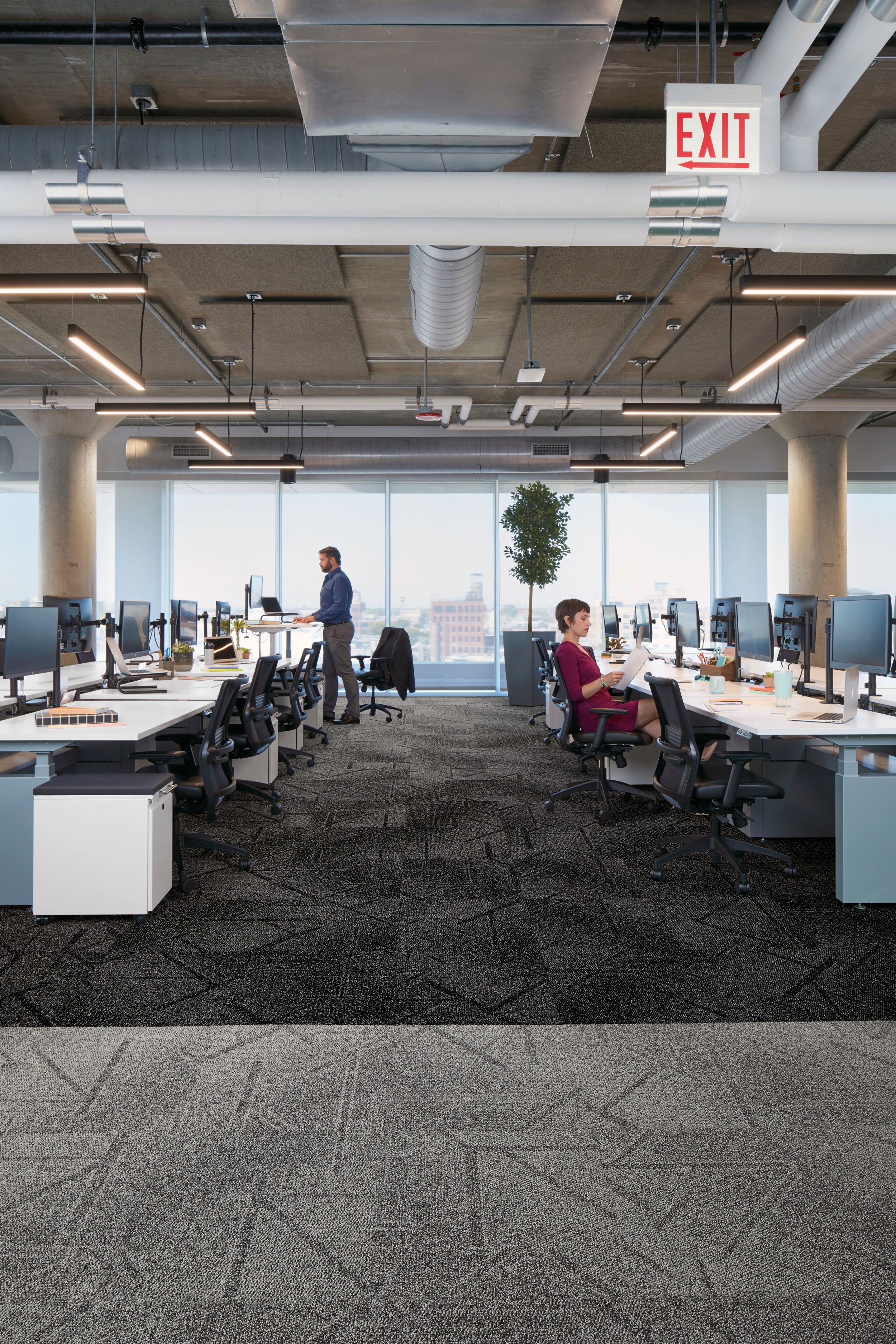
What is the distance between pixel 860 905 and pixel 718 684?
1.72 m

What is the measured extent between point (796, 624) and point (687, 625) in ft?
8.17

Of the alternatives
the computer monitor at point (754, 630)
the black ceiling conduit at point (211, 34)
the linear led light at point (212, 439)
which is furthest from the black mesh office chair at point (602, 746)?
the linear led light at point (212, 439)

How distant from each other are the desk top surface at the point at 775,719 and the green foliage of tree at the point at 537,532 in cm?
522

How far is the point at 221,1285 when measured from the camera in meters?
1.73

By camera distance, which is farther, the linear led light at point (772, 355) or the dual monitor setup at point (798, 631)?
the linear led light at point (772, 355)

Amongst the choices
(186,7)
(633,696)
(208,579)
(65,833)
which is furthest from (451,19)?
(208,579)

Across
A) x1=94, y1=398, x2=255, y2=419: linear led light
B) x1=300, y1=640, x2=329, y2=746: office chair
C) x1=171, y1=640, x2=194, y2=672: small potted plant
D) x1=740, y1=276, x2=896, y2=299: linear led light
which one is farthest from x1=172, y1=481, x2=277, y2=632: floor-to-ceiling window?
x1=740, y1=276, x2=896, y2=299: linear led light

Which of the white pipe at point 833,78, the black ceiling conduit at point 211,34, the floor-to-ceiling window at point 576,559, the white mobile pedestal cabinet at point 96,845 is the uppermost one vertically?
the black ceiling conduit at point 211,34

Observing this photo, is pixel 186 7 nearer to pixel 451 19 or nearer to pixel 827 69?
pixel 451 19

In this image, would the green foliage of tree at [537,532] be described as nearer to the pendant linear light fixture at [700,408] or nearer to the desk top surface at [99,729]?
the pendant linear light fixture at [700,408]

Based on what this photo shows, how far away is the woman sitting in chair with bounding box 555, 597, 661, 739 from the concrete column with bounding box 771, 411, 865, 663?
6322mm

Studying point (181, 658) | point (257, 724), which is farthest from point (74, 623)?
point (257, 724)

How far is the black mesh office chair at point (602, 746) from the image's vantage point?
17.9 feet

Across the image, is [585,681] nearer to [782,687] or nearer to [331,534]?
[782,687]
